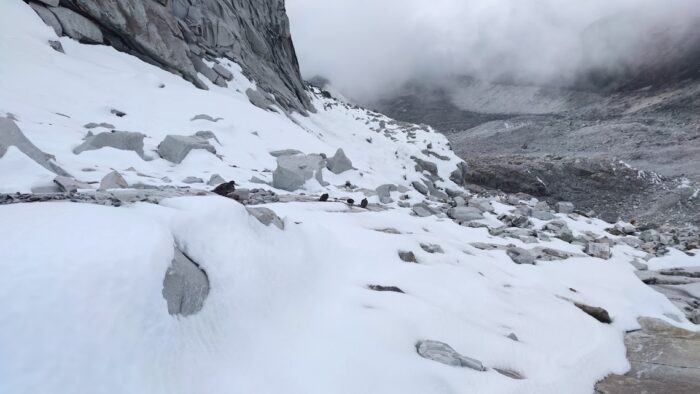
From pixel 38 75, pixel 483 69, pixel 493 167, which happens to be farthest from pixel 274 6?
pixel 483 69

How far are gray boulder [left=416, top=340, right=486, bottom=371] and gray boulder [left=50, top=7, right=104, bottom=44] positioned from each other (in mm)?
17433

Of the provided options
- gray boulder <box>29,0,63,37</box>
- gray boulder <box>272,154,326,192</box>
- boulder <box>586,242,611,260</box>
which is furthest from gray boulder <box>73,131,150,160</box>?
boulder <box>586,242,611,260</box>

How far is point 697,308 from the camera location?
6.85 metres

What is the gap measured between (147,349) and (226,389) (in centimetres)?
53

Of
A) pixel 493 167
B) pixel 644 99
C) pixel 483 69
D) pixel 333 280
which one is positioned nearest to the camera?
pixel 333 280

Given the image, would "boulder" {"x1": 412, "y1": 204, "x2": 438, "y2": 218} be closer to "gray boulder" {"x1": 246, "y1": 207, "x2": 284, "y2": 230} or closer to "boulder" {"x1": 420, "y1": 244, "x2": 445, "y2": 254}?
"boulder" {"x1": 420, "y1": 244, "x2": 445, "y2": 254}

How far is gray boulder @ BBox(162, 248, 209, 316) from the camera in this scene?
2787mm

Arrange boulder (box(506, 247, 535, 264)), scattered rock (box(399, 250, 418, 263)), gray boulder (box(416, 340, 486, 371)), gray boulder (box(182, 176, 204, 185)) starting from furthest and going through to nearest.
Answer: gray boulder (box(182, 176, 204, 185))
boulder (box(506, 247, 535, 264))
scattered rock (box(399, 250, 418, 263))
gray boulder (box(416, 340, 486, 371))

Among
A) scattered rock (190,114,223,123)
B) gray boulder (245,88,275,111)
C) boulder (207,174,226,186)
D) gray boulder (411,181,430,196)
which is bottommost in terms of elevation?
boulder (207,174,226,186)

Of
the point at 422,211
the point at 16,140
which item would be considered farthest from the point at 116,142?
the point at 422,211

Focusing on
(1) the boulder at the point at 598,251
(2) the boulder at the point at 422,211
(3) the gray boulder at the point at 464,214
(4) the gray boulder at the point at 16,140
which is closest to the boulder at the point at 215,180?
(4) the gray boulder at the point at 16,140

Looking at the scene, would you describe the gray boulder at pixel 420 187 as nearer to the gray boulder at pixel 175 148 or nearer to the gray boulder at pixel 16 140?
the gray boulder at pixel 175 148

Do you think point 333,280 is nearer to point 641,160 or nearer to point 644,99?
point 641,160

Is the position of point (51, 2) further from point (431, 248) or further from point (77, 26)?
point (431, 248)
